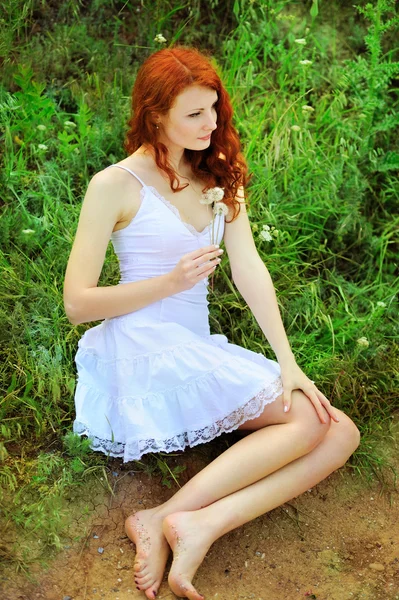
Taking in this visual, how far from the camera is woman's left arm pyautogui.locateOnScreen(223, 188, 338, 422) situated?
98.2 inches

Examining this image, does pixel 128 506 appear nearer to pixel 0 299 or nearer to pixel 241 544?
pixel 241 544

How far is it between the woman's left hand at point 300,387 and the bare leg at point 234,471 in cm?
2

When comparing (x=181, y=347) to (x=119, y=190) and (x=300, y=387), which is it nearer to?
(x=300, y=387)

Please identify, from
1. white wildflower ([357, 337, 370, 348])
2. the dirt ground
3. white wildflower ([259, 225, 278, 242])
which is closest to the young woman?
the dirt ground

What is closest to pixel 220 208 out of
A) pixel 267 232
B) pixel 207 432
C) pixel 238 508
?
pixel 267 232

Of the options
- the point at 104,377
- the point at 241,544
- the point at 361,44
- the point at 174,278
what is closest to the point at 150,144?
the point at 174,278

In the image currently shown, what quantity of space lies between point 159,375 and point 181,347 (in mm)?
116

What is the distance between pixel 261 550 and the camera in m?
2.54

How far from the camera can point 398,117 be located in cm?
361

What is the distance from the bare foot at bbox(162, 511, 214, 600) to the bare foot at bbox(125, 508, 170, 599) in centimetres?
6

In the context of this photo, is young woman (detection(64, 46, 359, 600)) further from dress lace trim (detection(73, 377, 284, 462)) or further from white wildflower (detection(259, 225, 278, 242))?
white wildflower (detection(259, 225, 278, 242))

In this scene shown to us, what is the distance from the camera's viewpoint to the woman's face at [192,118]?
232 centimetres

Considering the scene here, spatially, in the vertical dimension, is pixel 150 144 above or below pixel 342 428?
above

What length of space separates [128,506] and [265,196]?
1.52 metres
